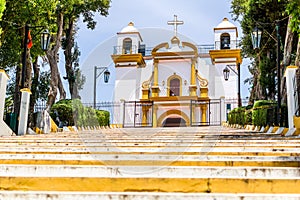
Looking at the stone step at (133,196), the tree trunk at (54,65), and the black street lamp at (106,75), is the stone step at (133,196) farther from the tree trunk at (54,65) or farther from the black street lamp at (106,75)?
the tree trunk at (54,65)

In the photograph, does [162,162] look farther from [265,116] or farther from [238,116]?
[238,116]

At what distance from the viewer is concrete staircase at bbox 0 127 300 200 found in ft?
11.0

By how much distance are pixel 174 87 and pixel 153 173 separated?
23.5m

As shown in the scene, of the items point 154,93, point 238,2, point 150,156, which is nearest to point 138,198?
point 150,156

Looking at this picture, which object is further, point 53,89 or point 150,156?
point 53,89

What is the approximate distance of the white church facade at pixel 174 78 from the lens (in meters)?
25.8

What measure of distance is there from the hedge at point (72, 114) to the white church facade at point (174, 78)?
25.1 ft

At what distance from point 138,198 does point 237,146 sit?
2943 mm

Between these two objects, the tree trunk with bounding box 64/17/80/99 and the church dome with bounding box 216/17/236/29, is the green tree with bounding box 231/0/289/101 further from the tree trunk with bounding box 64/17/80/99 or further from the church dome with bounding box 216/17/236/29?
the tree trunk with bounding box 64/17/80/99

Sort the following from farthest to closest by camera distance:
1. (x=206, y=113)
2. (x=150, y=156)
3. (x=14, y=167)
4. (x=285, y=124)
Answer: (x=206, y=113) < (x=285, y=124) < (x=150, y=156) < (x=14, y=167)

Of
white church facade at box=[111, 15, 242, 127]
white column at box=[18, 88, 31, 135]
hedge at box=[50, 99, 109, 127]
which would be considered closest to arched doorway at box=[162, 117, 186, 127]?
white church facade at box=[111, 15, 242, 127]

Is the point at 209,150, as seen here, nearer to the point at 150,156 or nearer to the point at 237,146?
the point at 237,146

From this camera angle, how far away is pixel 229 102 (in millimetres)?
25000

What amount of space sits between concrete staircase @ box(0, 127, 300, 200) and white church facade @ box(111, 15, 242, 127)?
63.8 ft
